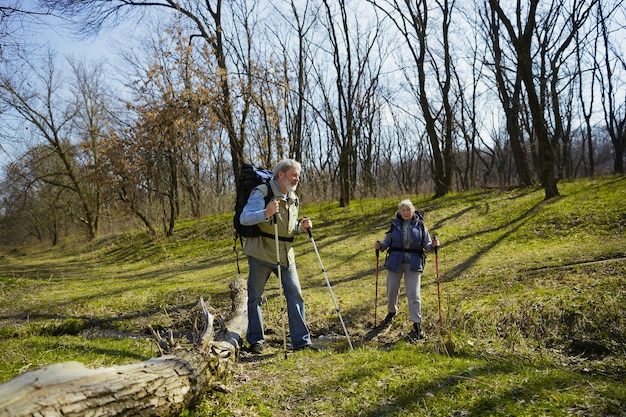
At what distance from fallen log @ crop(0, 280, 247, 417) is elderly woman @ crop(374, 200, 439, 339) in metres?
3.16

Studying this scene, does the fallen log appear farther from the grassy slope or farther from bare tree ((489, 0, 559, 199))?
bare tree ((489, 0, 559, 199))

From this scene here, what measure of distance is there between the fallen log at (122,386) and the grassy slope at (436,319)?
0.32 metres

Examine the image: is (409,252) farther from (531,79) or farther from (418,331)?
(531,79)

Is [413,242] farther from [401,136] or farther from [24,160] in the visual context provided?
[401,136]

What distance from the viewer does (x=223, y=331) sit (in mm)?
5336

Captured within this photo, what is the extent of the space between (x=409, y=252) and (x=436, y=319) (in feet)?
3.89

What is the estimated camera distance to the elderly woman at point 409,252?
6.31 meters

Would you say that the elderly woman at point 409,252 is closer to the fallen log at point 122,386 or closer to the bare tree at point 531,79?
the fallen log at point 122,386

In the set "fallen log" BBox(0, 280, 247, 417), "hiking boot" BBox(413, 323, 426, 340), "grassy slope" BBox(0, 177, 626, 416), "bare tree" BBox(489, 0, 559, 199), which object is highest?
"bare tree" BBox(489, 0, 559, 199)

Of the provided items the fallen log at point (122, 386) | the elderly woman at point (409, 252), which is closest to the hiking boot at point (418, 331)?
the elderly woman at point (409, 252)

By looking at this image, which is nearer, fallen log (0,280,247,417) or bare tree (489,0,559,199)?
fallen log (0,280,247,417)

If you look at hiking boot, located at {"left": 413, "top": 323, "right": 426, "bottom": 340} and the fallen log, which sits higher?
the fallen log

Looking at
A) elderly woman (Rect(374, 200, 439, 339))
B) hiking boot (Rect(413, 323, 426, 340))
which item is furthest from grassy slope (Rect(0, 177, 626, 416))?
elderly woman (Rect(374, 200, 439, 339))

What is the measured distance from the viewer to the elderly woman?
20.7 ft
